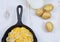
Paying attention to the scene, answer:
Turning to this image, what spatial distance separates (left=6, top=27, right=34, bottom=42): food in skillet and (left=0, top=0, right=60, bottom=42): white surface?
33mm

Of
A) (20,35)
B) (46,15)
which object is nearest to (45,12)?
(46,15)

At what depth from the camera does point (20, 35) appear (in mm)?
651

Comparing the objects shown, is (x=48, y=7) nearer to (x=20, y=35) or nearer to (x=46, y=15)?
(x=46, y=15)

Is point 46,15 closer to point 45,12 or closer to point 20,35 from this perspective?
point 45,12

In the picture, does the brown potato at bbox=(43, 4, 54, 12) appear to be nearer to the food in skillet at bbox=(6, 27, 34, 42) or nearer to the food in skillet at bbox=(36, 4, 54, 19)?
the food in skillet at bbox=(36, 4, 54, 19)

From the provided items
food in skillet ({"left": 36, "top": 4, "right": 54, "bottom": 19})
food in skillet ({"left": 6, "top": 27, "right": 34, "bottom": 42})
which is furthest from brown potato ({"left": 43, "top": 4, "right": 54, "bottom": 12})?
food in skillet ({"left": 6, "top": 27, "right": 34, "bottom": 42})

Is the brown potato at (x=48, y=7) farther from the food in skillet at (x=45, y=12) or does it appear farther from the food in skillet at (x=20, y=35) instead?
the food in skillet at (x=20, y=35)

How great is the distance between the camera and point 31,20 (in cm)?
72

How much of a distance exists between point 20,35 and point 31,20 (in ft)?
0.29

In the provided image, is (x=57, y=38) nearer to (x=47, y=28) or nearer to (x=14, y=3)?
(x=47, y=28)

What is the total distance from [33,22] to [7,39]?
121mm

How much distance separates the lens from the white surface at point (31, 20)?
0.68 metres

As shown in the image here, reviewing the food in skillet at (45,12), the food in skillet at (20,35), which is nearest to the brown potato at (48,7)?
the food in skillet at (45,12)

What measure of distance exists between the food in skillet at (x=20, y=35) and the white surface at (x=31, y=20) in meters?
0.03
